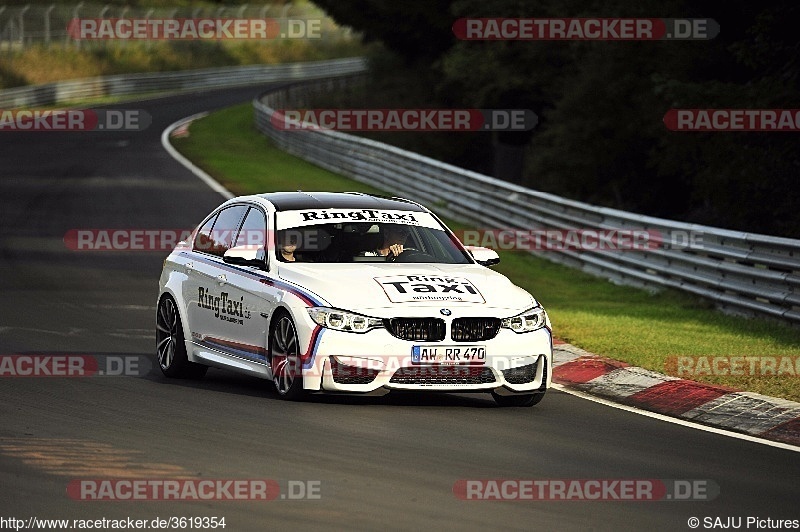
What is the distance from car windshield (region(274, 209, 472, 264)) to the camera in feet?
40.8

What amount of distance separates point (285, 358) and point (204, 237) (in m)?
2.35

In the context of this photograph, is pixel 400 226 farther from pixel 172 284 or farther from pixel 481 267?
pixel 172 284

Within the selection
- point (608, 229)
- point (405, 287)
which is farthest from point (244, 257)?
point (608, 229)

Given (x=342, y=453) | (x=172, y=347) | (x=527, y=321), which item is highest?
(x=527, y=321)

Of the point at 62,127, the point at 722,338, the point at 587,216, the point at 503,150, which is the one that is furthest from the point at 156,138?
the point at 722,338

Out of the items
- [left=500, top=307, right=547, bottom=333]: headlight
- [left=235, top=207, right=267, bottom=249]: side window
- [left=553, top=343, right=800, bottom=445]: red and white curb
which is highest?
[left=235, top=207, right=267, bottom=249]: side window

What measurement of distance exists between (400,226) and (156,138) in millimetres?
39575

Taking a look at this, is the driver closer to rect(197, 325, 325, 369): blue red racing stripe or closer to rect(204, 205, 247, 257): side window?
rect(197, 325, 325, 369): blue red racing stripe

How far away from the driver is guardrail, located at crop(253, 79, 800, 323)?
232 inches

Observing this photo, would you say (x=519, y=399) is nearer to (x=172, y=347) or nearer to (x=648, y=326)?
(x=172, y=347)

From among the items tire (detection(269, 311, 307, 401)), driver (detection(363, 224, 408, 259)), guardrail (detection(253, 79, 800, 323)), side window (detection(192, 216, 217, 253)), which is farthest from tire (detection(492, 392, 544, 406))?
guardrail (detection(253, 79, 800, 323))

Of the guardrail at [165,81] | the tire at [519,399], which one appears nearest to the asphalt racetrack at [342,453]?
the tire at [519,399]

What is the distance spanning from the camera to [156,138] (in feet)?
169

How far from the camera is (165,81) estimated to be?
84062 mm
